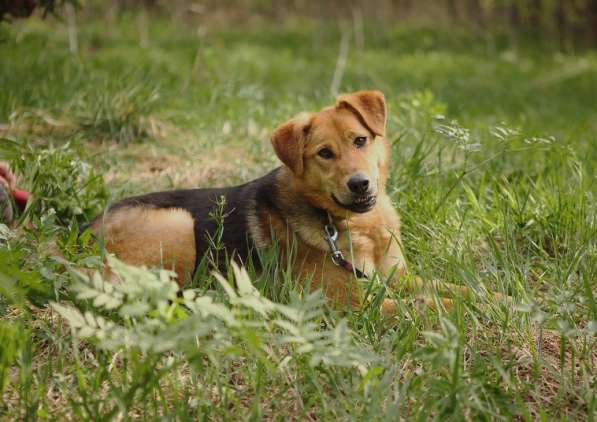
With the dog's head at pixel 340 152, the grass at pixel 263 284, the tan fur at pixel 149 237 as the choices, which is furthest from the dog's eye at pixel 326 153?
the tan fur at pixel 149 237

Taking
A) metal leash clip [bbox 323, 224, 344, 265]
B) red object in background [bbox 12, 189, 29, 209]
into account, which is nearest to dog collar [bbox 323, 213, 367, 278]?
metal leash clip [bbox 323, 224, 344, 265]

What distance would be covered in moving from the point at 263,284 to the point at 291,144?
0.98 metres

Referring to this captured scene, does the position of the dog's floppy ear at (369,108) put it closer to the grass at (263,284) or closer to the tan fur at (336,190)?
the tan fur at (336,190)

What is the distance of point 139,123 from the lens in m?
5.97

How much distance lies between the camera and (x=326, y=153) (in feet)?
12.9

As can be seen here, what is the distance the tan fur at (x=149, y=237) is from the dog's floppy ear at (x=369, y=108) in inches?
46.6

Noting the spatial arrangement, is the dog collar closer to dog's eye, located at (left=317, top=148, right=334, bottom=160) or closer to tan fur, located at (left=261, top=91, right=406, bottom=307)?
tan fur, located at (left=261, top=91, right=406, bottom=307)

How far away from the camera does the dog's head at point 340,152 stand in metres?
3.76

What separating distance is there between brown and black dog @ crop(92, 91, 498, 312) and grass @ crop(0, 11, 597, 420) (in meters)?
0.29

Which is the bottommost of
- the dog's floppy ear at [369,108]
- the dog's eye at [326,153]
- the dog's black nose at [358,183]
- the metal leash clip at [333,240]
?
the metal leash clip at [333,240]

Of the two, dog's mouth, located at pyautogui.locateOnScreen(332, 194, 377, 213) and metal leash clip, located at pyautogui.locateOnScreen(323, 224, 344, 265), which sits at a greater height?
dog's mouth, located at pyautogui.locateOnScreen(332, 194, 377, 213)

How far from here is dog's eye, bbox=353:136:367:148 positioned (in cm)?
396

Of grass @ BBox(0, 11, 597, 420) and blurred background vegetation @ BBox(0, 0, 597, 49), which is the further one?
blurred background vegetation @ BBox(0, 0, 597, 49)

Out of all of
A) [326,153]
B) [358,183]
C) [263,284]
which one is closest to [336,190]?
[358,183]
